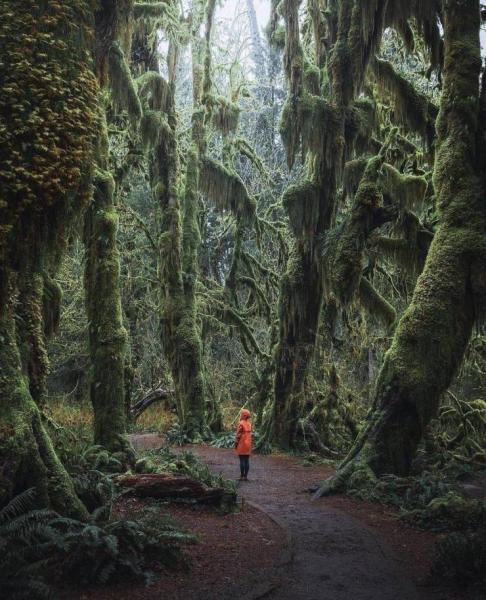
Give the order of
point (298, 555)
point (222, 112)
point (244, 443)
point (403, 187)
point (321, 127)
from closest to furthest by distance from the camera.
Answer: point (298, 555), point (244, 443), point (403, 187), point (321, 127), point (222, 112)

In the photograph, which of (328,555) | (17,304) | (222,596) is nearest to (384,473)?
(328,555)

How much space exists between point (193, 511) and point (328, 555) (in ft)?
7.98

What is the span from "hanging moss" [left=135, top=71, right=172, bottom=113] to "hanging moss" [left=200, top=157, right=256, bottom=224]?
2955 millimetres

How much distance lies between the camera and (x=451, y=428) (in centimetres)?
1742

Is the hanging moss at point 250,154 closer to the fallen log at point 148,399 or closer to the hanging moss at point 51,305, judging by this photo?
the fallen log at point 148,399

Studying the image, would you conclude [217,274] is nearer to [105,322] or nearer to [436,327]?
[105,322]

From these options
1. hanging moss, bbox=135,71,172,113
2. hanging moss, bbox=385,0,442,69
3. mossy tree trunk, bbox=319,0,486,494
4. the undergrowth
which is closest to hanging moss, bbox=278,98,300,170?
hanging moss, bbox=385,0,442,69

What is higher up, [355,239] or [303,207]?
[303,207]

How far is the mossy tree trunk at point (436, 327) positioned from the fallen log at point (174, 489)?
2377mm

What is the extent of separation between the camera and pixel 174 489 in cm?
930

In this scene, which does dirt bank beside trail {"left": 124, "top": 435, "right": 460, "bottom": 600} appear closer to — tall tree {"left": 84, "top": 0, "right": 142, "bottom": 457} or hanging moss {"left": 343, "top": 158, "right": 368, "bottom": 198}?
tall tree {"left": 84, "top": 0, "right": 142, "bottom": 457}

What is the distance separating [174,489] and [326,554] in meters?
2.92

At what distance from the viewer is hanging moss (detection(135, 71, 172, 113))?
60.1 feet

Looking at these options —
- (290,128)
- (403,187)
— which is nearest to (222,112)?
(290,128)
